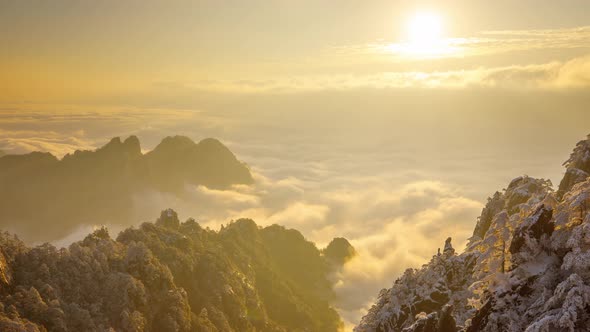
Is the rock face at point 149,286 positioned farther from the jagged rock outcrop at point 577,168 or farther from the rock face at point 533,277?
the jagged rock outcrop at point 577,168

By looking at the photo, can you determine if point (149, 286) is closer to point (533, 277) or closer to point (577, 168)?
point (533, 277)

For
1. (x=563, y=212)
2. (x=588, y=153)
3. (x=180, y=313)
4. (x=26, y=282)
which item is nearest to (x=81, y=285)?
(x=26, y=282)

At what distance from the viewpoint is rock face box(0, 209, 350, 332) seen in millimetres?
75500

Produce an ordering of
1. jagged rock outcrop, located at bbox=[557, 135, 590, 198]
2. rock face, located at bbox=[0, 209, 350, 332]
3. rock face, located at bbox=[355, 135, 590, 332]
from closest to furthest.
Result: rock face, located at bbox=[355, 135, 590, 332] → jagged rock outcrop, located at bbox=[557, 135, 590, 198] → rock face, located at bbox=[0, 209, 350, 332]

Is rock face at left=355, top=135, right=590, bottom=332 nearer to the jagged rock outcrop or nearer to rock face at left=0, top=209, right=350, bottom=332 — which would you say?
the jagged rock outcrop

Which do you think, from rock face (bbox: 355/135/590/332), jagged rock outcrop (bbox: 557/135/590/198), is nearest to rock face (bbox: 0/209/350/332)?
rock face (bbox: 355/135/590/332)

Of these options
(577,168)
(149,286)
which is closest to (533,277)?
(577,168)

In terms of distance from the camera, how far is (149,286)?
3627 inches

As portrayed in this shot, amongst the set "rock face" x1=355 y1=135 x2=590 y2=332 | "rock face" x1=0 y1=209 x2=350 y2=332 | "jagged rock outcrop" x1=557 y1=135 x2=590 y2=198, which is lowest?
"rock face" x1=0 y1=209 x2=350 y2=332

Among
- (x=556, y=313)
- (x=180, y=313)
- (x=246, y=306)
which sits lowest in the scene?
(x=246, y=306)

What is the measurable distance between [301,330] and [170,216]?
4902cm

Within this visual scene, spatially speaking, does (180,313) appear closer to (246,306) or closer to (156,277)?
(156,277)

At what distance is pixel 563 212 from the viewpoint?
3888 centimetres

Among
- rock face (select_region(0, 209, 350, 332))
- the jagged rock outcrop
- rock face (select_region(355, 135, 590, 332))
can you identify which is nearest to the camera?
rock face (select_region(355, 135, 590, 332))
